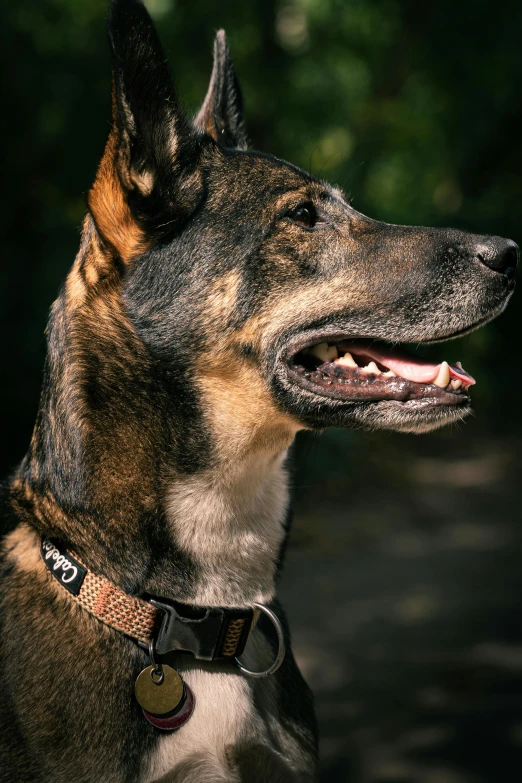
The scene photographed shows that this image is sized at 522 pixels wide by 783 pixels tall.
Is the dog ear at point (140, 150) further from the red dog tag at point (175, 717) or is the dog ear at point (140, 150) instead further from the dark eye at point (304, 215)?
the red dog tag at point (175, 717)

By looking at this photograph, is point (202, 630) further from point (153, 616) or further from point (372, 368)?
point (372, 368)

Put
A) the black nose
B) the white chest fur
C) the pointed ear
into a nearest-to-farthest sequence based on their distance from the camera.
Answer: the white chest fur → the black nose → the pointed ear

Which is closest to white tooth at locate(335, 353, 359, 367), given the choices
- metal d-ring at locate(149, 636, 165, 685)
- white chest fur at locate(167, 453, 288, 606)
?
white chest fur at locate(167, 453, 288, 606)

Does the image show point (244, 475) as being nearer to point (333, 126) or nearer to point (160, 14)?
point (160, 14)

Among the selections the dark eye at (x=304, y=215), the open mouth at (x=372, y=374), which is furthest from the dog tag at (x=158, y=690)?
the dark eye at (x=304, y=215)

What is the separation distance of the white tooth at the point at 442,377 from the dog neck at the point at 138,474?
53 cm

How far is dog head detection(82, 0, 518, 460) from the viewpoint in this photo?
2.47m

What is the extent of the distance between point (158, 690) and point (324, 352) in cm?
109

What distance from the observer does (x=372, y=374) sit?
2572 millimetres

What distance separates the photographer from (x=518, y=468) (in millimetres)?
8461

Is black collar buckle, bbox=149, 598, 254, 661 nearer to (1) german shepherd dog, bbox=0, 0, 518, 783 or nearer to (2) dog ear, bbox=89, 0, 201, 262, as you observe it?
(1) german shepherd dog, bbox=0, 0, 518, 783

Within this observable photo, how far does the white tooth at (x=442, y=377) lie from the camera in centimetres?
255

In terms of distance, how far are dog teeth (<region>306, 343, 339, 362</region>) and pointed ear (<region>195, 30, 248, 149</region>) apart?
3.05 feet

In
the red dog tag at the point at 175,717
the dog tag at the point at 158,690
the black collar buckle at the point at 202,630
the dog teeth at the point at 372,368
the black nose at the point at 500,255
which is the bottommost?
the red dog tag at the point at 175,717
